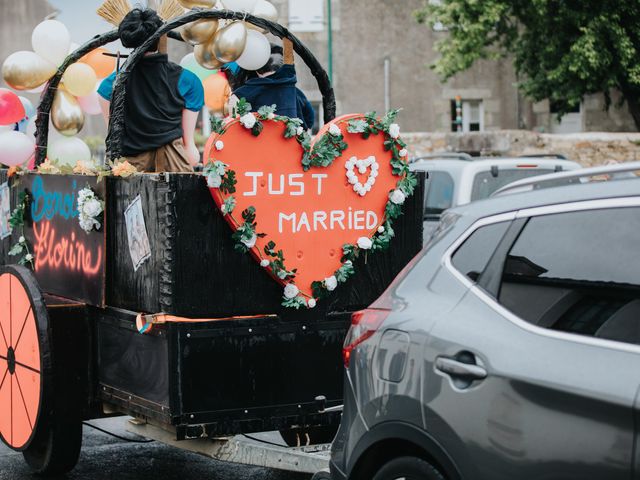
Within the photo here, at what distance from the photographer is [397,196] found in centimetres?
592

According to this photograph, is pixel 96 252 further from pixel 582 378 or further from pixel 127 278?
pixel 582 378

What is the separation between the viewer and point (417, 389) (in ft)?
13.0

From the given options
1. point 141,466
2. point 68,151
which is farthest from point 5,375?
point 68,151

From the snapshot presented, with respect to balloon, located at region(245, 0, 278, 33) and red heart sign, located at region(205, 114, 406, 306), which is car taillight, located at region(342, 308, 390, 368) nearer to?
red heart sign, located at region(205, 114, 406, 306)

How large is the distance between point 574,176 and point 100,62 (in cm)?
455

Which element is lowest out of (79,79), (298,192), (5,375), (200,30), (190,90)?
(5,375)

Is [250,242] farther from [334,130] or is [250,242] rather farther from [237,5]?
[237,5]

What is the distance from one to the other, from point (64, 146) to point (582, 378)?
16.9 feet

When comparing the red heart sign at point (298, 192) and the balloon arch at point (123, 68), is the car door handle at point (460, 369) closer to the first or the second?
the red heart sign at point (298, 192)

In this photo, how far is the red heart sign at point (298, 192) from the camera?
544 centimetres

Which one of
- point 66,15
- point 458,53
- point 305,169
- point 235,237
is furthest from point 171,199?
point 66,15

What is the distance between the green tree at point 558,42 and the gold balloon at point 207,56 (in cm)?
1827

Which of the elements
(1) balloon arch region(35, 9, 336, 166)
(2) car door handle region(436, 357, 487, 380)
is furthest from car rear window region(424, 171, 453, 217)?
(2) car door handle region(436, 357, 487, 380)

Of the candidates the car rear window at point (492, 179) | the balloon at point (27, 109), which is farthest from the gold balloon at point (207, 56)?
the car rear window at point (492, 179)
